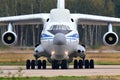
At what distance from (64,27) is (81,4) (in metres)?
48.0

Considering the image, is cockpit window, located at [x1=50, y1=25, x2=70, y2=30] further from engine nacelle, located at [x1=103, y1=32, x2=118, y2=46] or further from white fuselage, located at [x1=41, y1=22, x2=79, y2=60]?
engine nacelle, located at [x1=103, y1=32, x2=118, y2=46]

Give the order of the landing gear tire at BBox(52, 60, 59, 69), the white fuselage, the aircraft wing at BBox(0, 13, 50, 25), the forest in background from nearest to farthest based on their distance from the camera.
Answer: the white fuselage → the landing gear tire at BBox(52, 60, 59, 69) → the aircraft wing at BBox(0, 13, 50, 25) → the forest in background

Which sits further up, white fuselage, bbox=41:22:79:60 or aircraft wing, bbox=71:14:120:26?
aircraft wing, bbox=71:14:120:26

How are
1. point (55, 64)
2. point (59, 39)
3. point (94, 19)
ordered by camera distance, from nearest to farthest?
point (59, 39)
point (55, 64)
point (94, 19)

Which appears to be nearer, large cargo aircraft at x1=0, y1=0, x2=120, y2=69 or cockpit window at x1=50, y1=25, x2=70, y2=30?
large cargo aircraft at x1=0, y1=0, x2=120, y2=69

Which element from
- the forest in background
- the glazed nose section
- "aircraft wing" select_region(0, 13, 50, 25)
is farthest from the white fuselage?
the forest in background

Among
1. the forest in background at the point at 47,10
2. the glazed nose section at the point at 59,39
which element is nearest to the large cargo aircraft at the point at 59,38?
the glazed nose section at the point at 59,39

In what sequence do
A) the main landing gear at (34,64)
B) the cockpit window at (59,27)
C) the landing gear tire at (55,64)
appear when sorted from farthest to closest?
the main landing gear at (34,64) < the landing gear tire at (55,64) < the cockpit window at (59,27)

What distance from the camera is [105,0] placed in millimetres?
90812

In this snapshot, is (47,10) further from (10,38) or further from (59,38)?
(59,38)

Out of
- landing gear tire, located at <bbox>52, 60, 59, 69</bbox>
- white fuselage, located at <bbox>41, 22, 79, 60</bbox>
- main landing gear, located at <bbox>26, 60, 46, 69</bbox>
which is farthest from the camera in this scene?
main landing gear, located at <bbox>26, 60, 46, 69</bbox>

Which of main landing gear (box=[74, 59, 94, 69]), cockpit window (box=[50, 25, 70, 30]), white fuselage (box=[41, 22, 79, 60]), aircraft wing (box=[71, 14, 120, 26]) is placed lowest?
main landing gear (box=[74, 59, 94, 69])

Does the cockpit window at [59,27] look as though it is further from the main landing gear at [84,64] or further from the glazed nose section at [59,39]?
→ the main landing gear at [84,64]

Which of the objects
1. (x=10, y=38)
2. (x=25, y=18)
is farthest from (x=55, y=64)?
(x=25, y=18)
